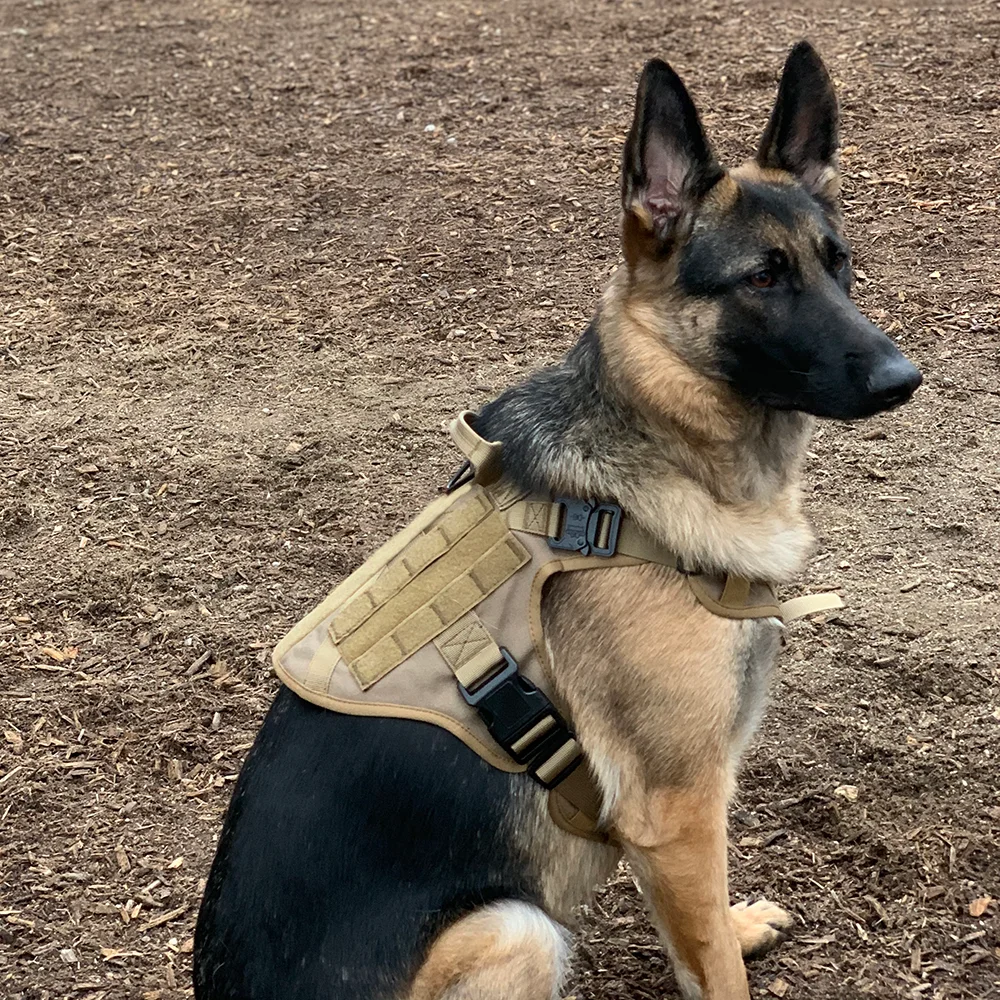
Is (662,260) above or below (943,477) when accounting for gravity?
above

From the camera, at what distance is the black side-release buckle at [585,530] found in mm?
2867

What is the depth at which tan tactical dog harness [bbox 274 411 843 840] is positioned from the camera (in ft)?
9.20

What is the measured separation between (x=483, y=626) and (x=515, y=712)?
0.22 metres

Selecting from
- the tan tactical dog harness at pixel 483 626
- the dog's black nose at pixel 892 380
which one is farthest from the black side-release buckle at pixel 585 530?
the dog's black nose at pixel 892 380

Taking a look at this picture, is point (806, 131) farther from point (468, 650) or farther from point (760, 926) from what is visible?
point (760, 926)

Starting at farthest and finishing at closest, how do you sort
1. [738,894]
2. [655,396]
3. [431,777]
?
[738,894]
[655,396]
[431,777]

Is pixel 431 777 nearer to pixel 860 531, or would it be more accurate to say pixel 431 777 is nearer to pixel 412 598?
pixel 412 598

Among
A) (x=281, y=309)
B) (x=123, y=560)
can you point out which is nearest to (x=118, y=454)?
(x=123, y=560)

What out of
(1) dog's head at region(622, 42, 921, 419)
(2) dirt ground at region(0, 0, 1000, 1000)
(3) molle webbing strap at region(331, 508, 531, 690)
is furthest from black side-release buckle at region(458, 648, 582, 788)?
(2) dirt ground at region(0, 0, 1000, 1000)

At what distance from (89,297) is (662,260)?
525cm

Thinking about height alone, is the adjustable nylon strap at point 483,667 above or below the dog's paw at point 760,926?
above

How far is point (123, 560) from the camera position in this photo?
5184mm

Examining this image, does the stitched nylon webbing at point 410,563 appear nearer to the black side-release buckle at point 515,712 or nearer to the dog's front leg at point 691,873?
the black side-release buckle at point 515,712

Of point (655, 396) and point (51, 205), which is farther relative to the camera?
point (51, 205)
